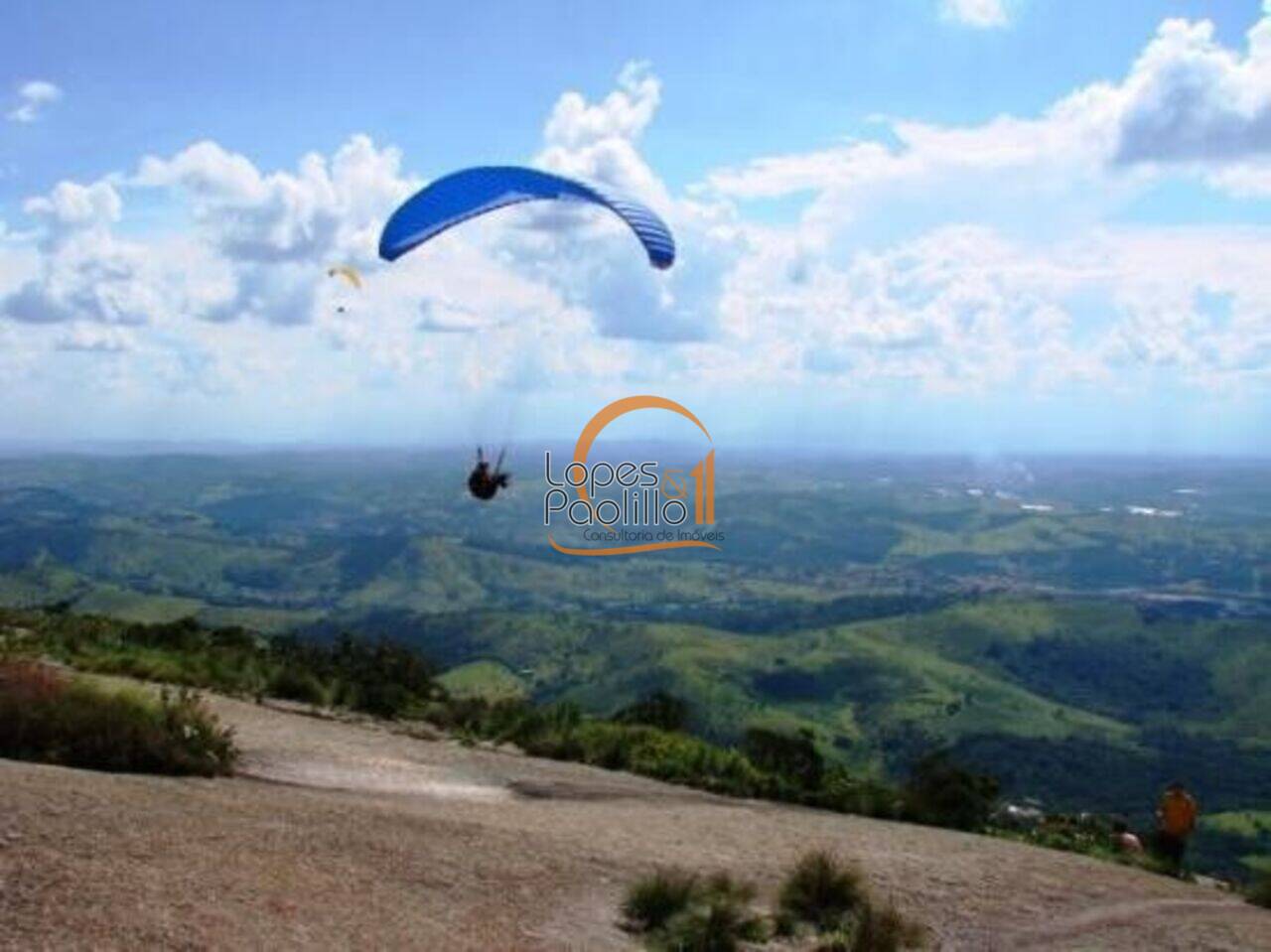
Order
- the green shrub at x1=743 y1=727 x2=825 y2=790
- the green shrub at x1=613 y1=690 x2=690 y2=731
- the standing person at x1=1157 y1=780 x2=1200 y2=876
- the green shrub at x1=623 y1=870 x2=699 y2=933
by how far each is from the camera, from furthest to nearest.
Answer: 1. the green shrub at x1=613 y1=690 x2=690 y2=731
2. the green shrub at x1=743 y1=727 x2=825 y2=790
3. the standing person at x1=1157 y1=780 x2=1200 y2=876
4. the green shrub at x1=623 y1=870 x2=699 y2=933

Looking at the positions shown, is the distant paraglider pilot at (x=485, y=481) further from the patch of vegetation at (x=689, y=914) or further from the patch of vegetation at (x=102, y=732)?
the patch of vegetation at (x=689, y=914)

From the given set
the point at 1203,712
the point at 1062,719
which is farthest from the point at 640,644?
the point at 1203,712

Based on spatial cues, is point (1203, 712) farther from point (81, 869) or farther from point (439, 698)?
point (81, 869)

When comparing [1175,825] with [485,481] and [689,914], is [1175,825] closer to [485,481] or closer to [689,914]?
[689,914]

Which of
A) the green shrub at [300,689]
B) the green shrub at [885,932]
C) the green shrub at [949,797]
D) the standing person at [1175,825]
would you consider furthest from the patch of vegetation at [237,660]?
the standing person at [1175,825]

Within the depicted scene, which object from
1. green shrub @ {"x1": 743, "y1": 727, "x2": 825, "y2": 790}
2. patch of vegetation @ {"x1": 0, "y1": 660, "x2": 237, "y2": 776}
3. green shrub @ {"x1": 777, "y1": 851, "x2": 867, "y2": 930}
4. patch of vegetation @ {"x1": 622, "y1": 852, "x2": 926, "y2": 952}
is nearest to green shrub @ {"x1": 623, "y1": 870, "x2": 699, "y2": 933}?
patch of vegetation @ {"x1": 622, "y1": 852, "x2": 926, "y2": 952}

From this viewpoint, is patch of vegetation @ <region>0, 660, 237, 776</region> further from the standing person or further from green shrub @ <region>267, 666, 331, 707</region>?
the standing person
